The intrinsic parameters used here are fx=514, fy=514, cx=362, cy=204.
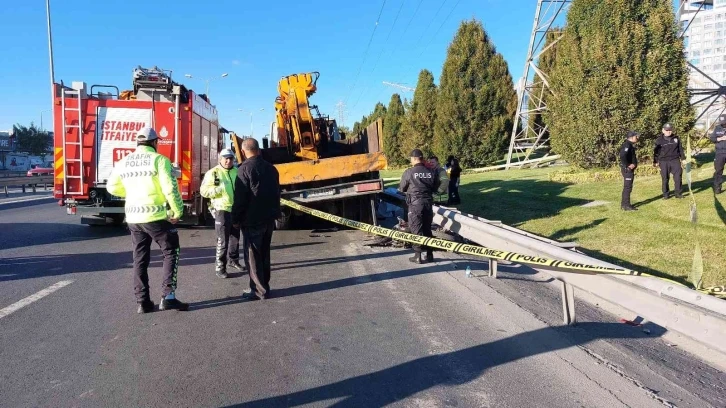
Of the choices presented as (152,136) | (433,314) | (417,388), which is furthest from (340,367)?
(152,136)

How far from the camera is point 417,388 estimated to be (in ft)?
11.8

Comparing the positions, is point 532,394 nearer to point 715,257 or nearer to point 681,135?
point 715,257

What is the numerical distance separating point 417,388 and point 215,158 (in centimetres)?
1139

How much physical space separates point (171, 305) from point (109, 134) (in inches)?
264

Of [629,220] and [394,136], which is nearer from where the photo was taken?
[629,220]

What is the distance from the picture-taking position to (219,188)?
707 cm

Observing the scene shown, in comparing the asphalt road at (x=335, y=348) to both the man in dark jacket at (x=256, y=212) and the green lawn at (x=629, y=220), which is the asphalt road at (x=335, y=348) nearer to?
the man in dark jacket at (x=256, y=212)

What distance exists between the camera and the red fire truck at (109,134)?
412 inches

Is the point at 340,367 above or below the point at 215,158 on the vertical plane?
below

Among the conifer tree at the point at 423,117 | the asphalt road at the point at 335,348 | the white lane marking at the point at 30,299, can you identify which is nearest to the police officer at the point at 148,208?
the asphalt road at the point at 335,348

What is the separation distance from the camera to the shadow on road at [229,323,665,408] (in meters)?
3.45

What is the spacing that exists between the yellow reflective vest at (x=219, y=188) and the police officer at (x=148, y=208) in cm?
165

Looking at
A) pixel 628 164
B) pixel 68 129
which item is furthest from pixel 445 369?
pixel 68 129

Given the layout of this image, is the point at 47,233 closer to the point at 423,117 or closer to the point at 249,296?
the point at 249,296
